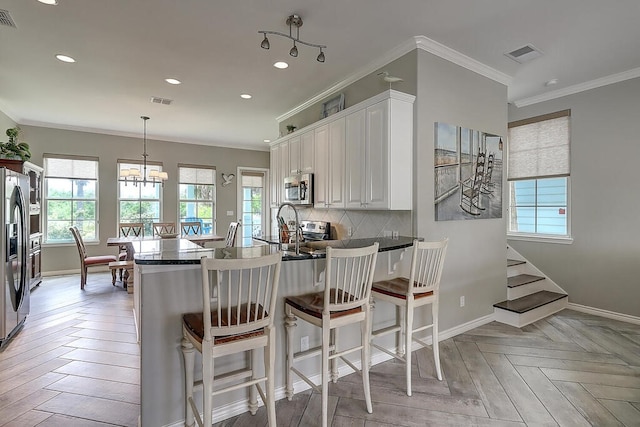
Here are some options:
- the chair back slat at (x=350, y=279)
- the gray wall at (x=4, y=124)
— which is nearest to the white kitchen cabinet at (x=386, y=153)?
the chair back slat at (x=350, y=279)

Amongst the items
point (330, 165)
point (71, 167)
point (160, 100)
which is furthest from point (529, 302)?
point (71, 167)

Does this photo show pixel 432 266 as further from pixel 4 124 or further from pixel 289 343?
pixel 4 124

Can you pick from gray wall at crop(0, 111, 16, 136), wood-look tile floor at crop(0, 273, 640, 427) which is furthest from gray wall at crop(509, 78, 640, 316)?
gray wall at crop(0, 111, 16, 136)

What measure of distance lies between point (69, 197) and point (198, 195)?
8.08 ft

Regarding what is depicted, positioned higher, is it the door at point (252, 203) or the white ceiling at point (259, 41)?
the white ceiling at point (259, 41)

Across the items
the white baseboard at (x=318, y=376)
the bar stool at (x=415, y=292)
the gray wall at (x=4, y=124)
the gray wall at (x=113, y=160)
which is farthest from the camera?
the gray wall at (x=113, y=160)

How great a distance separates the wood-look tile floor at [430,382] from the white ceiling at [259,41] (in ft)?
9.68

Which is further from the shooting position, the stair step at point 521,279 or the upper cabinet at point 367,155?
the stair step at point 521,279

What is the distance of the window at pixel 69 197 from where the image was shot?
629 centimetres

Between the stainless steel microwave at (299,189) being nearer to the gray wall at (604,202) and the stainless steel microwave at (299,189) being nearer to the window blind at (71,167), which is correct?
the gray wall at (604,202)

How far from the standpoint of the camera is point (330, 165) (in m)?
3.93

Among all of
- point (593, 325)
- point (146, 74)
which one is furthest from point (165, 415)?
point (593, 325)

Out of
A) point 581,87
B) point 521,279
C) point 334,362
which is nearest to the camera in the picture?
point 334,362

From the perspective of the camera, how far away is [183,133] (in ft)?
22.5
